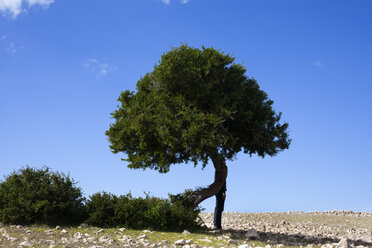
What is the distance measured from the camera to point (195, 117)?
675 inches

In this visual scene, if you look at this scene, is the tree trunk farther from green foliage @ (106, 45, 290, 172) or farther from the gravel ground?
the gravel ground

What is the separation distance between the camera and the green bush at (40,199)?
1702 centimetres

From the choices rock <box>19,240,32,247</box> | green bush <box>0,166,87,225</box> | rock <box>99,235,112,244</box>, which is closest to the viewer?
rock <box>19,240,32,247</box>

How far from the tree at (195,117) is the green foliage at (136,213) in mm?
1899

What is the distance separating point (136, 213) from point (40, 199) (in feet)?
15.4

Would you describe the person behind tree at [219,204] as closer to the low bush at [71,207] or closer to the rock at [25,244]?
the low bush at [71,207]

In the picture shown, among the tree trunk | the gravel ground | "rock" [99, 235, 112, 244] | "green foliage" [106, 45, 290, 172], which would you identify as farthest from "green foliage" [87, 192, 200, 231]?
the gravel ground

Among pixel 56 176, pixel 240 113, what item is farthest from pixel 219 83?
pixel 56 176

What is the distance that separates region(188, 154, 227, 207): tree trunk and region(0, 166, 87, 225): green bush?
5841mm

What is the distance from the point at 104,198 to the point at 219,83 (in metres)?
8.37

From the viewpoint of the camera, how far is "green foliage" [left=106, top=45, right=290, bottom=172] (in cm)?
1745

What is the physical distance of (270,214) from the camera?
30.0m

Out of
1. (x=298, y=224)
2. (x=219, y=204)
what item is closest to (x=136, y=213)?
(x=219, y=204)

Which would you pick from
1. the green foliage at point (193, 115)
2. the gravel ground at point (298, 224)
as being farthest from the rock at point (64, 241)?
the gravel ground at point (298, 224)
